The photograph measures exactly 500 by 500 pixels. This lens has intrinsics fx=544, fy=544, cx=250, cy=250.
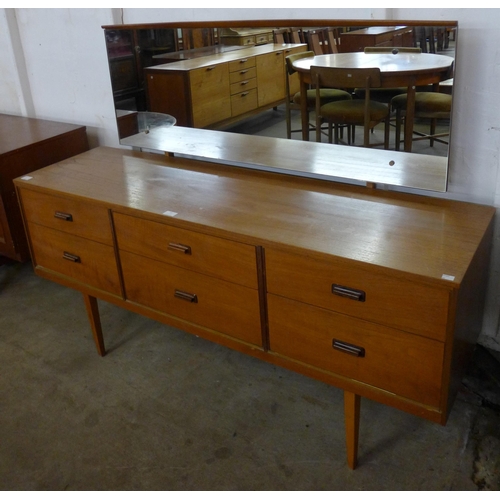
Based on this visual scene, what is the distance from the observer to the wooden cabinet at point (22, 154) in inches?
86.6

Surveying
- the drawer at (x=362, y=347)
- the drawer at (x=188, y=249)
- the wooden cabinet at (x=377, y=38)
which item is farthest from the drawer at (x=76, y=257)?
the wooden cabinet at (x=377, y=38)

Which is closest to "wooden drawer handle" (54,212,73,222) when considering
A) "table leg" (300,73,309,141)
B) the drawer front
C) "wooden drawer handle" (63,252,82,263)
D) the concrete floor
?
the drawer front

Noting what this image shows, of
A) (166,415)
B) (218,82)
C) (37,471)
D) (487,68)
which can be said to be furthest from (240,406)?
(487,68)

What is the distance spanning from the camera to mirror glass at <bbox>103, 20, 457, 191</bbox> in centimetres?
151

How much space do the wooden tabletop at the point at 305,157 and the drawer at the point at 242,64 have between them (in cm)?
23

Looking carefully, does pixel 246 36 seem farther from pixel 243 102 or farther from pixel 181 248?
pixel 181 248

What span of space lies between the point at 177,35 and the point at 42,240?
87 centimetres

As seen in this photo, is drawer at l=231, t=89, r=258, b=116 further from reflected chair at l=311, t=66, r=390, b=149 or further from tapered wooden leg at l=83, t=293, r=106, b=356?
tapered wooden leg at l=83, t=293, r=106, b=356

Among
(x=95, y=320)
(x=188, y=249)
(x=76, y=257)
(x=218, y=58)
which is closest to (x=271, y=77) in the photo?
(x=218, y=58)

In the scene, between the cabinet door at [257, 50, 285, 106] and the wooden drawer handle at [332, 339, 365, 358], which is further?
the cabinet door at [257, 50, 285, 106]

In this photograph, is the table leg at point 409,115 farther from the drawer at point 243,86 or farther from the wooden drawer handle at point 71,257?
the wooden drawer handle at point 71,257

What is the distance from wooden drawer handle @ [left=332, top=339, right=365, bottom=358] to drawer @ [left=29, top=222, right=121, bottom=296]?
0.80 metres

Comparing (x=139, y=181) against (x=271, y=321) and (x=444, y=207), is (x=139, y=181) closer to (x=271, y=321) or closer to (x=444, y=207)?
(x=271, y=321)

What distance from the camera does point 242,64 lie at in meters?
1.82
